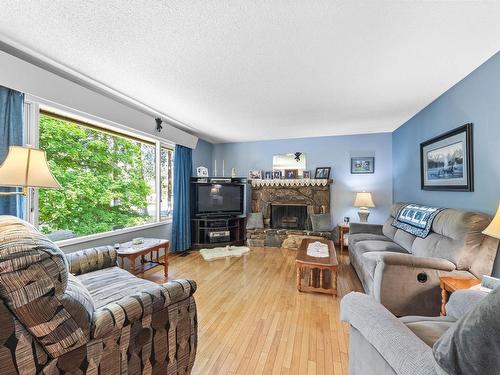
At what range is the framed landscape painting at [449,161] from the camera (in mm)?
2189

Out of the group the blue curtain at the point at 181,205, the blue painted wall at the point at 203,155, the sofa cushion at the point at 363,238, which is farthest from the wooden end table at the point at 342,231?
the blue painted wall at the point at 203,155

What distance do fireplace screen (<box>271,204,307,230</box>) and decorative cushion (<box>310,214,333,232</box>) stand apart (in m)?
0.33

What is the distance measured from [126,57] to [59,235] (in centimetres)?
212

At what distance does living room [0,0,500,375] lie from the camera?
35.1 inches

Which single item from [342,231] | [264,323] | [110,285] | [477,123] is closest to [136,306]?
[110,285]

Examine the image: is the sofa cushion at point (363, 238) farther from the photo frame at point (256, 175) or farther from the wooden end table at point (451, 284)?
the photo frame at point (256, 175)

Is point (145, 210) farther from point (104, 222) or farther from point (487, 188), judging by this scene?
point (487, 188)

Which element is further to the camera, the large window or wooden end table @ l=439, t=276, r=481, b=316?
the large window

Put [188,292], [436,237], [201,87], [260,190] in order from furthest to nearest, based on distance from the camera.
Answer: [260,190] → [201,87] → [436,237] → [188,292]

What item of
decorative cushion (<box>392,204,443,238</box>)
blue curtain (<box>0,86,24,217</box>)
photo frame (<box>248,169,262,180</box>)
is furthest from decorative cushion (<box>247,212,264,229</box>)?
blue curtain (<box>0,86,24,217</box>)

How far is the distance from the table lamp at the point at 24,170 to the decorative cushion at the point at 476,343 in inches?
85.6

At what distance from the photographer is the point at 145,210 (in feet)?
12.8

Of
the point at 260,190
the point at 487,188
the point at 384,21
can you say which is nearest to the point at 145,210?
the point at 260,190

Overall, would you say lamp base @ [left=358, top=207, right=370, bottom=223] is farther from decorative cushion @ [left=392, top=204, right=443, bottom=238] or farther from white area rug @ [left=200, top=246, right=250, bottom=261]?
white area rug @ [left=200, top=246, right=250, bottom=261]
